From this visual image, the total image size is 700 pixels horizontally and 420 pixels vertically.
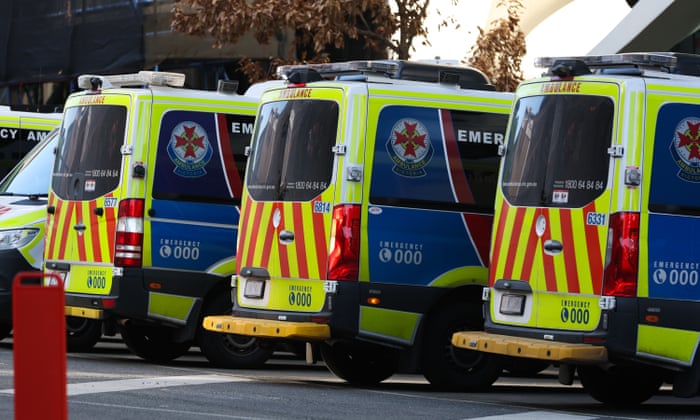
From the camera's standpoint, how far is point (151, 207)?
13.9m

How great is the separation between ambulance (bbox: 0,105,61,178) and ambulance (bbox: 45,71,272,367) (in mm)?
4149

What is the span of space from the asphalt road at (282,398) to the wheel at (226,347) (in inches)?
5.1

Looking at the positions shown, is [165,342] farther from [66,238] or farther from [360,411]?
[360,411]

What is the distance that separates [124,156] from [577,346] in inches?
191

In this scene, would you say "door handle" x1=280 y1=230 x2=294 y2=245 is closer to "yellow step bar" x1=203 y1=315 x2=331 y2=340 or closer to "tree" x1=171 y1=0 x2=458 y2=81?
"yellow step bar" x1=203 y1=315 x2=331 y2=340

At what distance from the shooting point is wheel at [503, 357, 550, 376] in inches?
488

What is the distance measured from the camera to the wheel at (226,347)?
14.1 m

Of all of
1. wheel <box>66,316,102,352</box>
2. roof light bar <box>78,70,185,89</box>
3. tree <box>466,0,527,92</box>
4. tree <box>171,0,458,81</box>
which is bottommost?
wheel <box>66,316,102,352</box>

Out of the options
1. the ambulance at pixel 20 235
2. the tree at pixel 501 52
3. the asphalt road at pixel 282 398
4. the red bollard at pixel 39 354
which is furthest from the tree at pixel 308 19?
the red bollard at pixel 39 354

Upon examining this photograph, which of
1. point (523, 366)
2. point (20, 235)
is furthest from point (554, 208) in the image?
point (20, 235)

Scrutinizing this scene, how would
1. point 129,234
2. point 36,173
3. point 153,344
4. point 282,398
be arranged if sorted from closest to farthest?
point 282,398
point 129,234
point 153,344
point 36,173

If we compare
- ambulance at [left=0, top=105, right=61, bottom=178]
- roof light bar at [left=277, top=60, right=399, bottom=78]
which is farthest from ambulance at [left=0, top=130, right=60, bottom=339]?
roof light bar at [left=277, top=60, right=399, bottom=78]

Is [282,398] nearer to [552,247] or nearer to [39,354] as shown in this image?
[552,247]

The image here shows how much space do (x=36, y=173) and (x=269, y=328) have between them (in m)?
4.88
